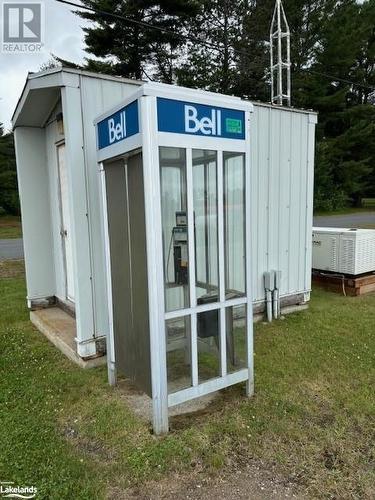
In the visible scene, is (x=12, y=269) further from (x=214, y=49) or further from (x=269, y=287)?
(x=214, y=49)

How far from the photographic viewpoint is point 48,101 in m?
3.85

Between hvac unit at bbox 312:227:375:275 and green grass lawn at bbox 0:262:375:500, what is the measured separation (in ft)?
6.33

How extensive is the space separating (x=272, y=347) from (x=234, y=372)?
112cm

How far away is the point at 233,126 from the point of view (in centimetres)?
258

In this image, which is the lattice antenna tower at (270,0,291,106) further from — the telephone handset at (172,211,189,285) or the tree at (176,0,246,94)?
the tree at (176,0,246,94)

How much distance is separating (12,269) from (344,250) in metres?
6.78

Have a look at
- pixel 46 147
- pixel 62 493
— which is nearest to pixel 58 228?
pixel 46 147

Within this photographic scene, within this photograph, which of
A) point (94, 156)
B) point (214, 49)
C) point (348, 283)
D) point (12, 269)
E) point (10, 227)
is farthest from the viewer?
point (10, 227)

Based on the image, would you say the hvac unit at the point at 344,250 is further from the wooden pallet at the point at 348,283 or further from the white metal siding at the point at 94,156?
the white metal siding at the point at 94,156

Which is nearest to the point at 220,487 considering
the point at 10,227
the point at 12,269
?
the point at 12,269

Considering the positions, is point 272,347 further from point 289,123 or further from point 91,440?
point 289,123

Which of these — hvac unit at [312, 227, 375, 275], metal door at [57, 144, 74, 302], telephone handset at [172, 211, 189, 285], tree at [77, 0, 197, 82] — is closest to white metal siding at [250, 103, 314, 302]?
hvac unit at [312, 227, 375, 275]

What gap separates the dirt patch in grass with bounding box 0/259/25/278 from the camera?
7734 mm

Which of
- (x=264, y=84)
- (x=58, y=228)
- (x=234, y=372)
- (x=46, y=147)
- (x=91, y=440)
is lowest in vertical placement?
(x=91, y=440)
